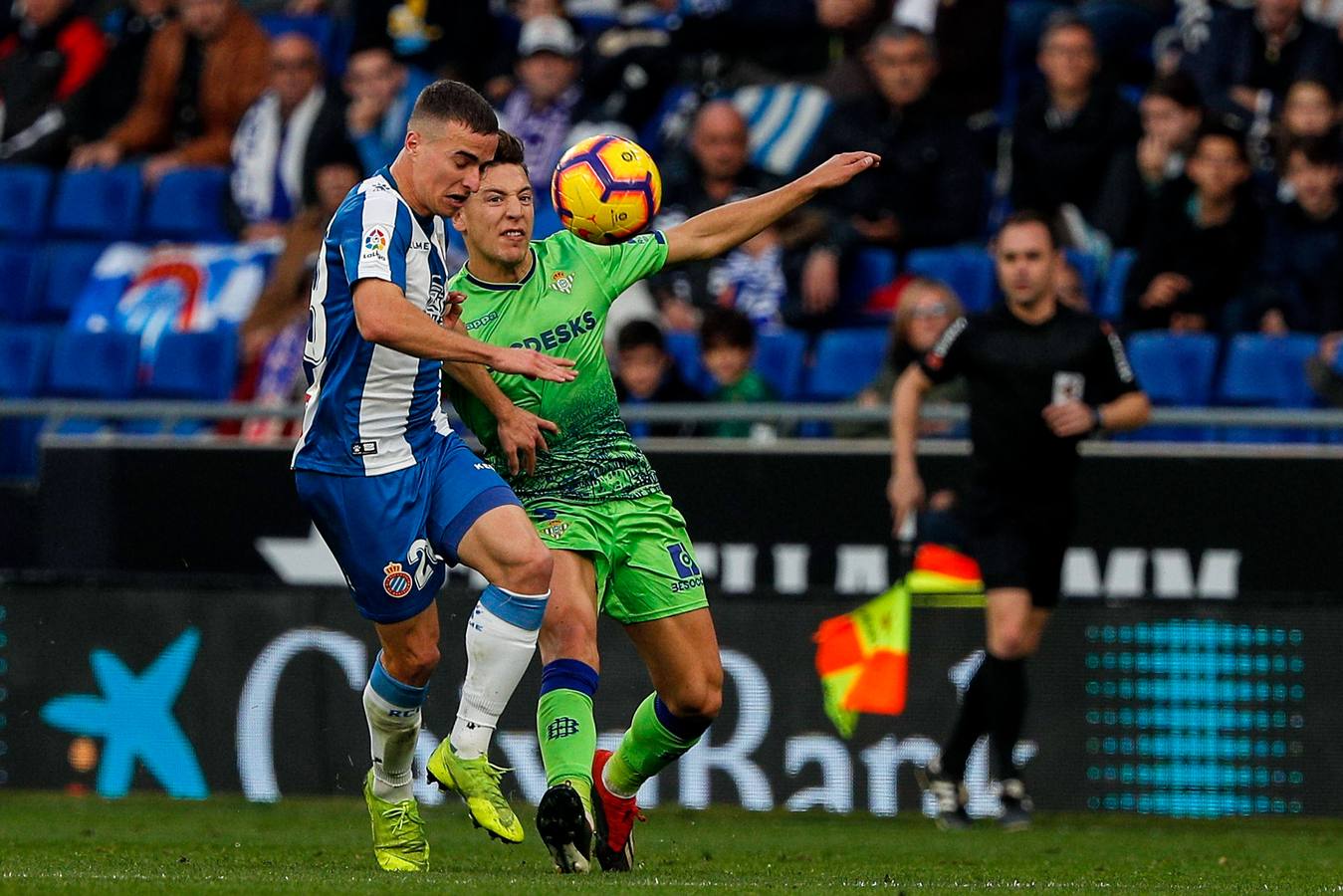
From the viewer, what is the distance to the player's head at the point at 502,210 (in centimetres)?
744

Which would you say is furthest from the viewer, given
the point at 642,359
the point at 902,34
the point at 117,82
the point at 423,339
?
the point at 117,82

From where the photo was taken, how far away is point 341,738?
11.0m

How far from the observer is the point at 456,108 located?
7.04 m

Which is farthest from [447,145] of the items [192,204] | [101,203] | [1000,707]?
[101,203]

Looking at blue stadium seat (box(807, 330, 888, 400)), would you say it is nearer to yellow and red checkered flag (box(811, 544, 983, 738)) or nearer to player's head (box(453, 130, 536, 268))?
yellow and red checkered flag (box(811, 544, 983, 738))

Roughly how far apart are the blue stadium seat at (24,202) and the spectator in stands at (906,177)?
6.10 m

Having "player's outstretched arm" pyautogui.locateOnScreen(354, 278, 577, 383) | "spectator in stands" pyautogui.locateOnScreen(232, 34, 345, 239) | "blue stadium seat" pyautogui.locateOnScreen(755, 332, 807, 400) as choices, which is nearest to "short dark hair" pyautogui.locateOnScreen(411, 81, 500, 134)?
"player's outstretched arm" pyautogui.locateOnScreen(354, 278, 577, 383)

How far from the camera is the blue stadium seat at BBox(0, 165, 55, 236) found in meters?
16.3

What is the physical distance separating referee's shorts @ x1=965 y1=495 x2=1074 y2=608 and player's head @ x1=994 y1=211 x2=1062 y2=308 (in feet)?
3.14

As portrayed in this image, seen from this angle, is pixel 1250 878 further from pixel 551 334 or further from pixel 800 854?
pixel 551 334

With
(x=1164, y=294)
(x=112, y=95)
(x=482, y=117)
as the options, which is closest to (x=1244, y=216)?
(x=1164, y=294)

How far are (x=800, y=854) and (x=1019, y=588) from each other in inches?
76.6

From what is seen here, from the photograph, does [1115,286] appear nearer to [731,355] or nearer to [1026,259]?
[731,355]

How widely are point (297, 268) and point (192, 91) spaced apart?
2992mm
